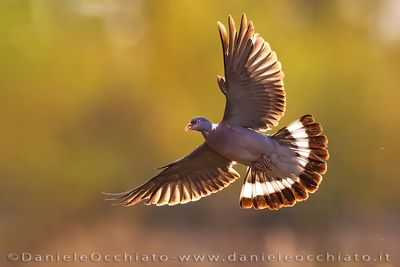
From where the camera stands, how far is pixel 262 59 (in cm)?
484

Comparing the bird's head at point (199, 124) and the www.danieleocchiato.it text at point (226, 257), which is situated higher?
the www.danieleocchiato.it text at point (226, 257)

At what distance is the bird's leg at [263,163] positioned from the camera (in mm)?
4932

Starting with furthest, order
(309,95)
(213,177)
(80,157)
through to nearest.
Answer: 1. (80,157)
2. (309,95)
3. (213,177)

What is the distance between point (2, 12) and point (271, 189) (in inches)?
239

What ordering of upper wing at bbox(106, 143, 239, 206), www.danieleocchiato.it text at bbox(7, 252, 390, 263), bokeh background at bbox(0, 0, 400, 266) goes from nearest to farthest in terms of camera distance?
upper wing at bbox(106, 143, 239, 206), www.danieleocchiato.it text at bbox(7, 252, 390, 263), bokeh background at bbox(0, 0, 400, 266)

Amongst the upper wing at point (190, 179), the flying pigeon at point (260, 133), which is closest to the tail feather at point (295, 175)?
the flying pigeon at point (260, 133)

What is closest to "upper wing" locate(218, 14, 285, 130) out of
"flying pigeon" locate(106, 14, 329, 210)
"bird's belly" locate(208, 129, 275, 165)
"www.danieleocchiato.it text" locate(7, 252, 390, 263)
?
"flying pigeon" locate(106, 14, 329, 210)

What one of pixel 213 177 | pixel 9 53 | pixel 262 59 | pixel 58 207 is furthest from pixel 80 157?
pixel 262 59

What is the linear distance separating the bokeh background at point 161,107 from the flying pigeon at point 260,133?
4602 mm

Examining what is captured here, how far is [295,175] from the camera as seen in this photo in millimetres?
4926

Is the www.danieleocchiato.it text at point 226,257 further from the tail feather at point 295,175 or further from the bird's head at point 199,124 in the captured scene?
the bird's head at point 199,124

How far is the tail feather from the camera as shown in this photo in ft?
15.7

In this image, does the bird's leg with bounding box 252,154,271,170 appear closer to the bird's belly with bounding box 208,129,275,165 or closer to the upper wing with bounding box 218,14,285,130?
the bird's belly with bounding box 208,129,275,165

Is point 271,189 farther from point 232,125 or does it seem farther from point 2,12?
point 2,12
